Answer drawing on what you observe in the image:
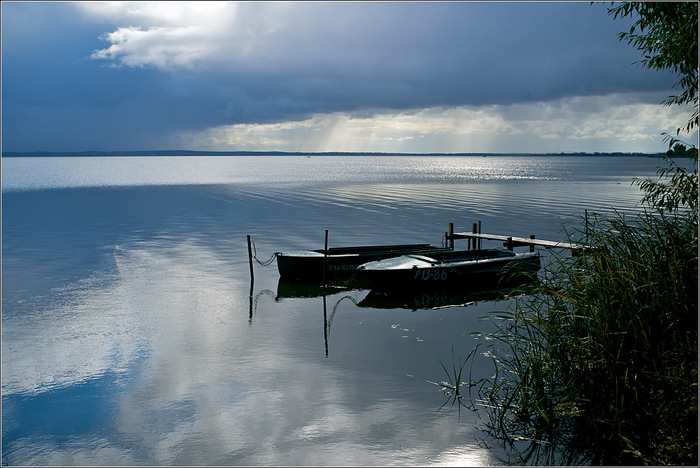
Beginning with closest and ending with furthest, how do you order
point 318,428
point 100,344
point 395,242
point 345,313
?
point 318,428 < point 100,344 < point 345,313 < point 395,242

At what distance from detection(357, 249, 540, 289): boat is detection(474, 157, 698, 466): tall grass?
924 cm

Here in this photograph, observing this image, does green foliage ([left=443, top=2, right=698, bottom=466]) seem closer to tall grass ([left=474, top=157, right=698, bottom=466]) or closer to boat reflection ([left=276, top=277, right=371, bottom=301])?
tall grass ([left=474, top=157, right=698, bottom=466])

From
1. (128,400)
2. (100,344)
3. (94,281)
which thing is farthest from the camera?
(94,281)

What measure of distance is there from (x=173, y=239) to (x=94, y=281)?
1181cm

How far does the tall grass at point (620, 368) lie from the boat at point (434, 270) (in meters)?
9.24

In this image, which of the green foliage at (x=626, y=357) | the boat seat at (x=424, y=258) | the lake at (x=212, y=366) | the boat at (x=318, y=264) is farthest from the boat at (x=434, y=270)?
the green foliage at (x=626, y=357)

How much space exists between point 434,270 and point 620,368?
1150 cm

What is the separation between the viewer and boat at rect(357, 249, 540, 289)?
19312mm

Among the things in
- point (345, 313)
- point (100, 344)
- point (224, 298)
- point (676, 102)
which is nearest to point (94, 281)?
point (224, 298)

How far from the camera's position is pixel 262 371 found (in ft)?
40.9

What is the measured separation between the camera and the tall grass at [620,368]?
7687 millimetres

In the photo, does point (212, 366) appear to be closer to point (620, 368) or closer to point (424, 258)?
point (620, 368)

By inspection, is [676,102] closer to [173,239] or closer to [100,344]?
[100,344]

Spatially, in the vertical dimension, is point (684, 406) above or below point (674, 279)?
below
